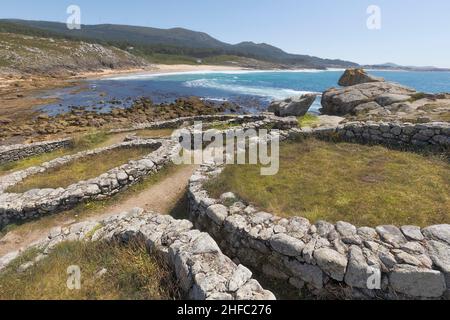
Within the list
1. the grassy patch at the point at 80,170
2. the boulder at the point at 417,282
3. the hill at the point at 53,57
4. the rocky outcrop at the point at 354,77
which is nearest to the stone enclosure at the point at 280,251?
the boulder at the point at 417,282

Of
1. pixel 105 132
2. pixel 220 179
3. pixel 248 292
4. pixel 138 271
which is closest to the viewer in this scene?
pixel 248 292

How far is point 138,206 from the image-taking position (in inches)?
522

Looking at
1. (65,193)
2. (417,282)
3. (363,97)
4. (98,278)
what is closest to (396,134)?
(417,282)

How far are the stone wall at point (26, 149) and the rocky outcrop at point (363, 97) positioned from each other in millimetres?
29286

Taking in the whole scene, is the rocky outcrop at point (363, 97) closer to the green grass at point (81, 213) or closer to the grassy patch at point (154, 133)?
the grassy patch at point (154, 133)

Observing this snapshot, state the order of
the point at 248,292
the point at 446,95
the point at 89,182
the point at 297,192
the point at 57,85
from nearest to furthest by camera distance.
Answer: the point at 248,292
the point at 297,192
the point at 89,182
the point at 446,95
the point at 57,85

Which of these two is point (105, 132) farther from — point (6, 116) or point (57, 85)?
point (57, 85)

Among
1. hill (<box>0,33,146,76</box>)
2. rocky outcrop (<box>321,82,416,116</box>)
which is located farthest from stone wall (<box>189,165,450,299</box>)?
hill (<box>0,33,146,76</box>)

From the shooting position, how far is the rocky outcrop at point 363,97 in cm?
3194

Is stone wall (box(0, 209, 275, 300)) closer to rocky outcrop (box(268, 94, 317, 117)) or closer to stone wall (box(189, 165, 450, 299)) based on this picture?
stone wall (box(189, 165, 450, 299))

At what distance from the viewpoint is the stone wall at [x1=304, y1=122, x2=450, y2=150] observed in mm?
14139

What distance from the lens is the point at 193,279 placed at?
6160mm

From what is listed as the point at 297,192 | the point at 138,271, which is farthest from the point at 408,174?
the point at 138,271

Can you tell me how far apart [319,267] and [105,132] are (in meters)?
23.2
